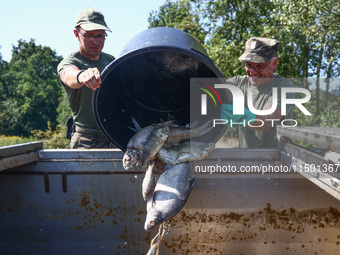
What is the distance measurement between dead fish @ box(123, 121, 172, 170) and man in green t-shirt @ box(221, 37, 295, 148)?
2.61ft

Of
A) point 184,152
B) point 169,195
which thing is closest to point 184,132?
point 184,152

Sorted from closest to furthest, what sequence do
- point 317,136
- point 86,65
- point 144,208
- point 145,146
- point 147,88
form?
1. point 317,136
2. point 145,146
3. point 144,208
4. point 147,88
5. point 86,65

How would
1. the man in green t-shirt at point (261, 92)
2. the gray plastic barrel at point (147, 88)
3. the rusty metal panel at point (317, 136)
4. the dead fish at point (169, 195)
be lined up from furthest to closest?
1. the man in green t-shirt at point (261, 92)
2. the gray plastic barrel at point (147, 88)
3. the dead fish at point (169, 195)
4. the rusty metal panel at point (317, 136)

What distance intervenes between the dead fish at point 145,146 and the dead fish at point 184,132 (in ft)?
0.19

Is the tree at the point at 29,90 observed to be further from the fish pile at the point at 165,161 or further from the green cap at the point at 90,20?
the fish pile at the point at 165,161

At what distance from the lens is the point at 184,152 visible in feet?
8.24

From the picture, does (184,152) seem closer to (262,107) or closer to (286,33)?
(262,107)

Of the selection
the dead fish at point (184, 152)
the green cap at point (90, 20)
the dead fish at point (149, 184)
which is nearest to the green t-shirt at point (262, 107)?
the dead fish at point (184, 152)

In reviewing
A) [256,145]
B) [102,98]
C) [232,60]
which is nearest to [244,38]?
[232,60]

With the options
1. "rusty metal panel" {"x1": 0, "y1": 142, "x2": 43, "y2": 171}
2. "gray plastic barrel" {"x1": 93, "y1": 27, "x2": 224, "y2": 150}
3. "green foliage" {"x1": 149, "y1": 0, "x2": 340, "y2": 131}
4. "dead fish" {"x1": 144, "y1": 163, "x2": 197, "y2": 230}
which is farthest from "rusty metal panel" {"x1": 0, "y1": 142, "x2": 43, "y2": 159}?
"green foliage" {"x1": 149, "y1": 0, "x2": 340, "y2": 131}

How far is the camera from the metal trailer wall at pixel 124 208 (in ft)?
8.50

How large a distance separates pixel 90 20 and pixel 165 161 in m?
1.64

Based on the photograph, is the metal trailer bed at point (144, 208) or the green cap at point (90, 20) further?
the green cap at point (90, 20)

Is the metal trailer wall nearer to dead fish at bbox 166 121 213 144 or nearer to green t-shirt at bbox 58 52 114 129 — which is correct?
dead fish at bbox 166 121 213 144
